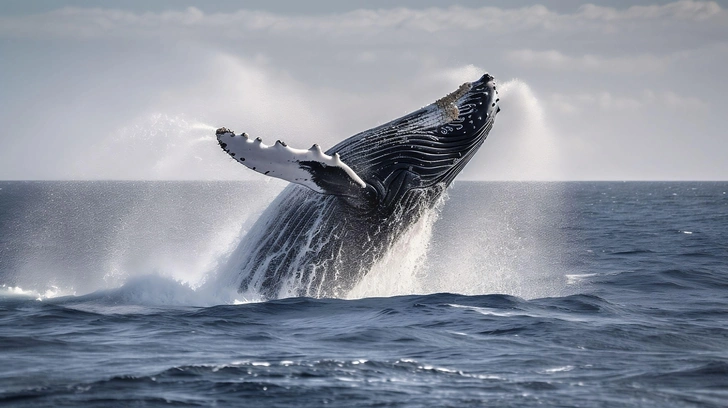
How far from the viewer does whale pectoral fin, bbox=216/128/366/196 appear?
29.5 ft

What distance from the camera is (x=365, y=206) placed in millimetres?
10805

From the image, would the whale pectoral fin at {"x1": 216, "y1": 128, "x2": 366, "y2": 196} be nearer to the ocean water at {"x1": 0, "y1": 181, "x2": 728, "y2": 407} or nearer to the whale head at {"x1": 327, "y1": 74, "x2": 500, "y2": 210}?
the whale head at {"x1": 327, "y1": 74, "x2": 500, "y2": 210}

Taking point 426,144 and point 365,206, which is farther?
point 426,144

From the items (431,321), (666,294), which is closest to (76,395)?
(431,321)

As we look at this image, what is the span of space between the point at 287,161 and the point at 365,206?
1.87 metres

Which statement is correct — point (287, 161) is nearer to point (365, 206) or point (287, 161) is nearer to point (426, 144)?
point (365, 206)

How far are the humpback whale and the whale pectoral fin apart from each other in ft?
3.69

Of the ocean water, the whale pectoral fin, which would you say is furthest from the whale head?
the whale pectoral fin

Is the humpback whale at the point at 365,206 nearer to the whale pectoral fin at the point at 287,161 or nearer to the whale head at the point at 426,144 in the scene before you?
the whale head at the point at 426,144

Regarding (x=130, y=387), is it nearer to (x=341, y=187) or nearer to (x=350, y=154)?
(x=341, y=187)

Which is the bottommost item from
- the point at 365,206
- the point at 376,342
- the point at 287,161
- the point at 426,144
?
the point at 376,342

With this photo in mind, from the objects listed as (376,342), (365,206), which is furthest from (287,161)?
(376,342)

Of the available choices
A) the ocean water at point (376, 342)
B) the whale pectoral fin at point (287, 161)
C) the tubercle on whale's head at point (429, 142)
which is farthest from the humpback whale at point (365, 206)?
the whale pectoral fin at point (287, 161)

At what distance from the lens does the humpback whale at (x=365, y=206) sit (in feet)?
36.4
